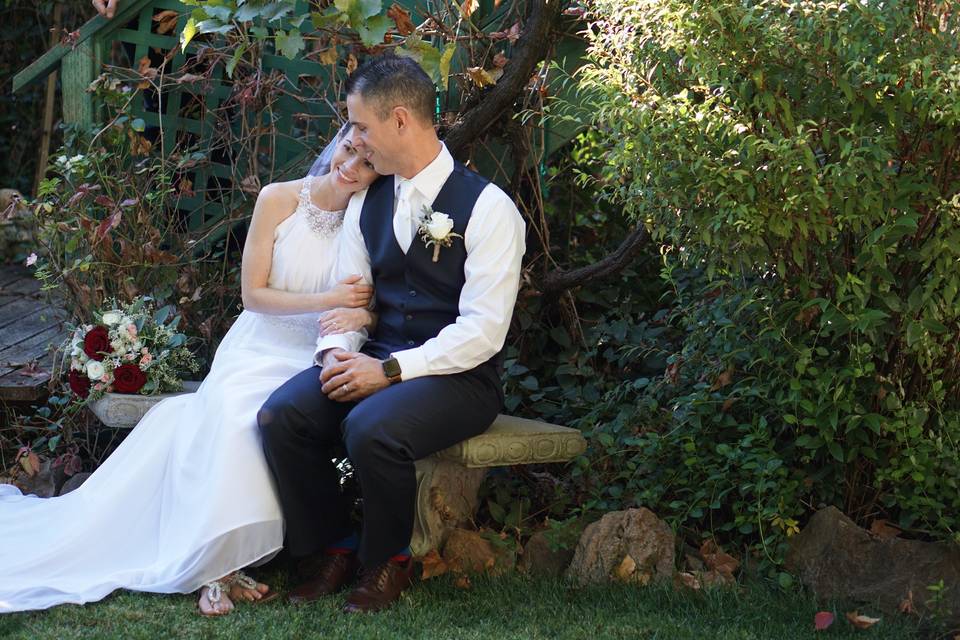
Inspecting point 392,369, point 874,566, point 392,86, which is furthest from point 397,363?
point 874,566

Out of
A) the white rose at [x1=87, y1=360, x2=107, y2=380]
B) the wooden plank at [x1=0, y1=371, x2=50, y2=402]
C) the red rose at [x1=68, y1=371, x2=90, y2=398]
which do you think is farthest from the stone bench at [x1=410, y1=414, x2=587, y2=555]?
the wooden plank at [x1=0, y1=371, x2=50, y2=402]

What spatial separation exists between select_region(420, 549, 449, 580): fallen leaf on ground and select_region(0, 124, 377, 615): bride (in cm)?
49

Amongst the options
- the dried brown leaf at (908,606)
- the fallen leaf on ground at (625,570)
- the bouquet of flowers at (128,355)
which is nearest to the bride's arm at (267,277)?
the bouquet of flowers at (128,355)

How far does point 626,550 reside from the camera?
3.78 m

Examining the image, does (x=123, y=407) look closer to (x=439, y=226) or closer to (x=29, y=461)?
(x=29, y=461)

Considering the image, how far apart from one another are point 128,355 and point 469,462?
1475mm

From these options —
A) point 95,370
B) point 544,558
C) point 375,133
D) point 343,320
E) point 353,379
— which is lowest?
point 544,558

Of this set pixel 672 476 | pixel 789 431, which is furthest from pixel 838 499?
pixel 672 476

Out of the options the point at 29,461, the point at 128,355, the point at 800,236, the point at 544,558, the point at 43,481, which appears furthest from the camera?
the point at 43,481

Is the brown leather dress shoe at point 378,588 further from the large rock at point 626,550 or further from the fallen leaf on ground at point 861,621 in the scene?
the fallen leaf on ground at point 861,621

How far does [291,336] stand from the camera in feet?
13.7

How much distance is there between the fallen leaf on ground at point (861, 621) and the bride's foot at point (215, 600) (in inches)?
72.4

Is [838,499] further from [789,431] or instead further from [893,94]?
[893,94]

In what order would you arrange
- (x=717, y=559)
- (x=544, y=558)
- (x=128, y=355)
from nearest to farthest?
(x=717, y=559)
(x=544, y=558)
(x=128, y=355)
